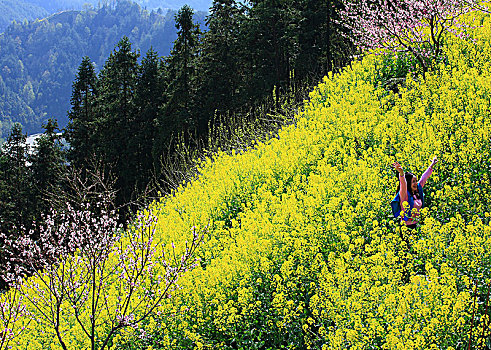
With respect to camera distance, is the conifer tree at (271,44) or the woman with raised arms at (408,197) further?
the conifer tree at (271,44)

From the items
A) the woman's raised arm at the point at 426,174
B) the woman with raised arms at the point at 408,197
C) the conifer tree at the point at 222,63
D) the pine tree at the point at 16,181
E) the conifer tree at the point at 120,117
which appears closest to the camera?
the woman with raised arms at the point at 408,197

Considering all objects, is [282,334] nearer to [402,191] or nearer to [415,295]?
[415,295]

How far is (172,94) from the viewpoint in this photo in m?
36.9

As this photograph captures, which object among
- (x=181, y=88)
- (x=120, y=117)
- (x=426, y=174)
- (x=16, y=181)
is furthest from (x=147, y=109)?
(x=426, y=174)

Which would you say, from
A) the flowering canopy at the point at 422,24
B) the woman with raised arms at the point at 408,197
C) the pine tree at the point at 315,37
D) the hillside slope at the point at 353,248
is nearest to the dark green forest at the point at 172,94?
the pine tree at the point at 315,37

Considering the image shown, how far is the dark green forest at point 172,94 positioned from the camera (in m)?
31.4

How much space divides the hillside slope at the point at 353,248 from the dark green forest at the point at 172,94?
20232mm

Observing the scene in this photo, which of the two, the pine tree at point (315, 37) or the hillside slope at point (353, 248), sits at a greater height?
the pine tree at point (315, 37)

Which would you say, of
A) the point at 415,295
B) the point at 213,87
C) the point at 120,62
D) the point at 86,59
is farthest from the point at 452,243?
the point at 86,59

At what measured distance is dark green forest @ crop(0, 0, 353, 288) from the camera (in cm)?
3138

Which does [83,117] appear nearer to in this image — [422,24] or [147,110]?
[147,110]

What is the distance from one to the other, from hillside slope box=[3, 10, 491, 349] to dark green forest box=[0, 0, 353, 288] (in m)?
20.2

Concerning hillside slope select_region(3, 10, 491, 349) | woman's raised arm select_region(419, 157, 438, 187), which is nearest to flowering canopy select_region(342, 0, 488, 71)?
hillside slope select_region(3, 10, 491, 349)

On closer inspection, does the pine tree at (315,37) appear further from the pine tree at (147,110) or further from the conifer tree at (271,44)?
the pine tree at (147,110)
